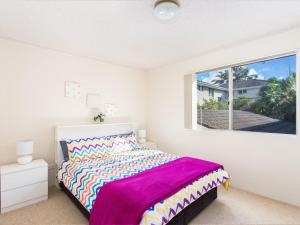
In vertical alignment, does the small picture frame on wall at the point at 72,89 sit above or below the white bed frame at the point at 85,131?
above

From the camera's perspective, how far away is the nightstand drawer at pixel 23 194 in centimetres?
214

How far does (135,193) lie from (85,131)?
6.52 ft

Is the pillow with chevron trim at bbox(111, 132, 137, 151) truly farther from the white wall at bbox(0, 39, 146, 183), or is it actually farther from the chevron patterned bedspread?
the white wall at bbox(0, 39, 146, 183)

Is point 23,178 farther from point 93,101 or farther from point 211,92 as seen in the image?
point 211,92

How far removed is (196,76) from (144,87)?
1.45 m

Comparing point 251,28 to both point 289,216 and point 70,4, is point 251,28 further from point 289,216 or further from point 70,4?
point 289,216

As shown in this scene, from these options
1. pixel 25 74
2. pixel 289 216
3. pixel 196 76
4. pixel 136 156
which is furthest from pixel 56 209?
pixel 196 76

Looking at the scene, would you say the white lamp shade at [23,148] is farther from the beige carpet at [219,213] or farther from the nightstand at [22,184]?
the beige carpet at [219,213]

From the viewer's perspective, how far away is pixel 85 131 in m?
3.17

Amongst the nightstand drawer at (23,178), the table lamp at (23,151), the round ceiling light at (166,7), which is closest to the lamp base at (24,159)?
the table lamp at (23,151)

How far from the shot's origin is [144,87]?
440 cm

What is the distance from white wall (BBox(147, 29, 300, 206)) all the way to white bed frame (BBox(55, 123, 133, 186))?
964 millimetres

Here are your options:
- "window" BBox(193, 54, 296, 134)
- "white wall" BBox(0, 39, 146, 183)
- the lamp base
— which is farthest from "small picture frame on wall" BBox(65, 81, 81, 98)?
"window" BBox(193, 54, 296, 134)

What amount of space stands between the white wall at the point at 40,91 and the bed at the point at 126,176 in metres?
0.27
